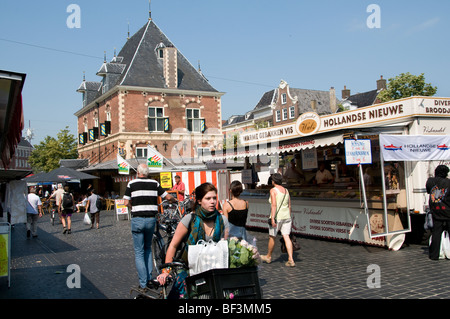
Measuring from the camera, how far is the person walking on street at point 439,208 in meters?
7.80

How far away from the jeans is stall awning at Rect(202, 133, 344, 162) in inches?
189

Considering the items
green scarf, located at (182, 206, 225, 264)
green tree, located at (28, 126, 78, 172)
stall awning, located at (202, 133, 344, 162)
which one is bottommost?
green scarf, located at (182, 206, 225, 264)

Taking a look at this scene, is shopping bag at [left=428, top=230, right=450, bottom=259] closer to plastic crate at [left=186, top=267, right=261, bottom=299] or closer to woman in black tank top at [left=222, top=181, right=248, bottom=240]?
woman in black tank top at [left=222, top=181, right=248, bottom=240]

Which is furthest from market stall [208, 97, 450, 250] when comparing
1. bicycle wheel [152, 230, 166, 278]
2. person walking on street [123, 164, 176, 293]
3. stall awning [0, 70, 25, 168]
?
stall awning [0, 70, 25, 168]

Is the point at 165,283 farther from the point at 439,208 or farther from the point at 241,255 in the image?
the point at 439,208

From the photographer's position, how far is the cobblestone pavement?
592 cm

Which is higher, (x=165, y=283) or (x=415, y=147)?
(x=415, y=147)

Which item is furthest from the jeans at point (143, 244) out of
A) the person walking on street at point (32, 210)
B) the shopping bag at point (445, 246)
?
the person walking on street at point (32, 210)

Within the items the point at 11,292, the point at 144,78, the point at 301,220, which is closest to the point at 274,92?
the point at 144,78

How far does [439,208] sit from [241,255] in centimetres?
596

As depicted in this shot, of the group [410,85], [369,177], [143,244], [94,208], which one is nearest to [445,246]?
[369,177]

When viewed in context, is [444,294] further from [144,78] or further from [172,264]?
[144,78]

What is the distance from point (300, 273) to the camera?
7.11 metres
